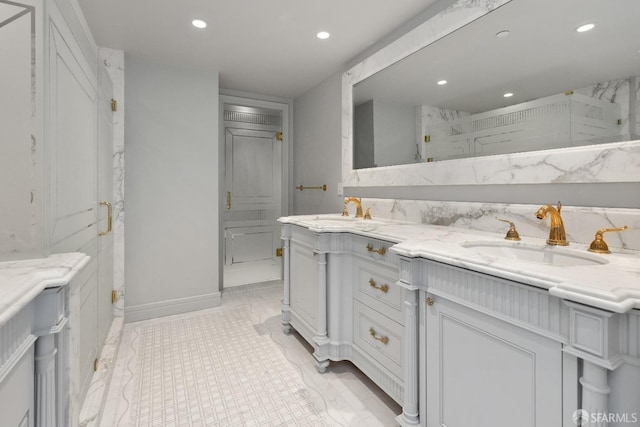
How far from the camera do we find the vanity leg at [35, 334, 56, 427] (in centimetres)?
84

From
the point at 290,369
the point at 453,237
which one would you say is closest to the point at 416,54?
the point at 453,237

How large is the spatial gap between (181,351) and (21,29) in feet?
6.49

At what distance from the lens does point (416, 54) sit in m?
2.11

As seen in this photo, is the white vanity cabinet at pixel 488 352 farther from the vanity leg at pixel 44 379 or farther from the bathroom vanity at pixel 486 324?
the vanity leg at pixel 44 379

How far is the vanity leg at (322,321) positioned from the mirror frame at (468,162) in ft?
2.74

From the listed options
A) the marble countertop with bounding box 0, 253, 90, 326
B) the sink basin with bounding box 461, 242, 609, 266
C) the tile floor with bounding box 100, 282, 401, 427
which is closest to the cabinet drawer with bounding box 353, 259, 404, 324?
the sink basin with bounding box 461, 242, 609, 266

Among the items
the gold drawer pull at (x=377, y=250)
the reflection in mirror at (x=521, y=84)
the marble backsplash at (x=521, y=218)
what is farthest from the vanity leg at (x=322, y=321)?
the reflection in mirror at (x=521, y=84)

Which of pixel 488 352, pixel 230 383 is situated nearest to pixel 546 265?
pixel 488 352

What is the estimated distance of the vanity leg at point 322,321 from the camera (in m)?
1.93

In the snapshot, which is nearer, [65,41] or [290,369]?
[65,41]

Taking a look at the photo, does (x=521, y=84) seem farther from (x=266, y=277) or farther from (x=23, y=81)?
(x=266, y=277)

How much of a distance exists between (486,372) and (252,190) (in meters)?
3.27

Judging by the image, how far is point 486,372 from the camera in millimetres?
1007

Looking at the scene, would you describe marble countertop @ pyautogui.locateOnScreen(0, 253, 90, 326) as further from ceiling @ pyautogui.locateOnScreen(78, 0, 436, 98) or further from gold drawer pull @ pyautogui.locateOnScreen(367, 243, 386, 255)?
ceiling @ pyautogui.locateOnScreen(78, 0, 436, 98)
